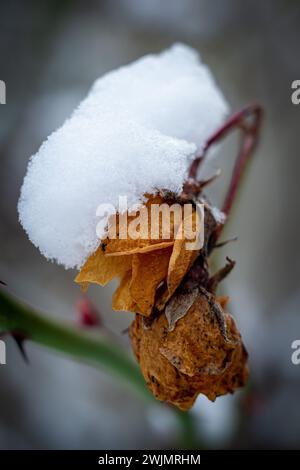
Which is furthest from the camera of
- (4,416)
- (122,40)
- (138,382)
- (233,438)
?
(122,40)

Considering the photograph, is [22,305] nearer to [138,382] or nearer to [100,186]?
[100,186]

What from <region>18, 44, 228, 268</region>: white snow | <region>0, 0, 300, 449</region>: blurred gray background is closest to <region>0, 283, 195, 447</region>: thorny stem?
<region>18, 44, 228, 268</region>: white snow

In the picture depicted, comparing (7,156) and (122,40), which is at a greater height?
(122,40)

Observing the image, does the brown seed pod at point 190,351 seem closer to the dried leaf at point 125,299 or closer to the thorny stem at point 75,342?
the dried leaf at point 125,299

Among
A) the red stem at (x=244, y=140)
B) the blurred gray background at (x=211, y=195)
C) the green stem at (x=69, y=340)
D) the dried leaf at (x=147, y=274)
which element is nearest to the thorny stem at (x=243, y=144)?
the red stem at (x=244, y=140)

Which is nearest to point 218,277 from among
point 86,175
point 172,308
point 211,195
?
point 172,308

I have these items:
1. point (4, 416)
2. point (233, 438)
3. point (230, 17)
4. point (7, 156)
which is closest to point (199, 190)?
point (233, 438)

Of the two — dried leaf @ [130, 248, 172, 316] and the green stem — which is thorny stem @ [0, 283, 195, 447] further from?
dried leaf @ [130, 248, 172, 316]

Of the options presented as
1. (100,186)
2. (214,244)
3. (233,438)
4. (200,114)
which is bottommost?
(233,438)

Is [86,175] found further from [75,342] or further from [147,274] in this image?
[75,342]
